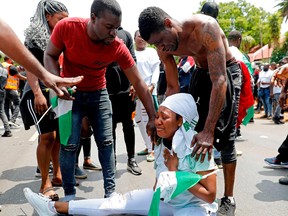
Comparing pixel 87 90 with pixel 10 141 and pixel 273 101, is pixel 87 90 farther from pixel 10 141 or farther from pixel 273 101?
pixel 273 101

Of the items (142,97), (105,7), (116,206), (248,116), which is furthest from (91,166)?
(105,7)

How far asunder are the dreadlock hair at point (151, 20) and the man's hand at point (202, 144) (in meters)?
0.76

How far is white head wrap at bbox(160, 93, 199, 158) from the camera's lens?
7.63ft

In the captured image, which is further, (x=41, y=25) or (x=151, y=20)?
(x=41, y=25)

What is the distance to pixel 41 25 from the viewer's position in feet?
11.4

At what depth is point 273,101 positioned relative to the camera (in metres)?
10.6

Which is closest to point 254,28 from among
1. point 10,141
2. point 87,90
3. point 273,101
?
point 273,101

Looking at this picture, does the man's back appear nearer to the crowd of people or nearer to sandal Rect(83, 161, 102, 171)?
the crowd of people

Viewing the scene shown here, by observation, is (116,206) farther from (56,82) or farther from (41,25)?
(41,25)

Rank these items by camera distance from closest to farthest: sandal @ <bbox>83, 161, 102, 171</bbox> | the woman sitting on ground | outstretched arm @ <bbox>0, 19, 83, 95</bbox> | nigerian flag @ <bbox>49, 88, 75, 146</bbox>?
outstretched arm @ <bbox>0, 19, 83, 95</bbox>
the woman sitting on ground
nigerian flag @ <bbox>49, 88, 75, 146</bbox>
sandal @ <bbox>83, 161, 102, 171</bbox>

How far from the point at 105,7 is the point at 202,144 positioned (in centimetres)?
125

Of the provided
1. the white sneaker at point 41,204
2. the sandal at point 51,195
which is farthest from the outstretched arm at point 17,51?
the sandal at point 51,195

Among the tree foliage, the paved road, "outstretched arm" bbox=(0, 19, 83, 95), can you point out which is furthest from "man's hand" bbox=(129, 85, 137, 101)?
the tree foliage

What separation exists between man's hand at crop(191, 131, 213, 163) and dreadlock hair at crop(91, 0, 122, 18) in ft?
3.68
